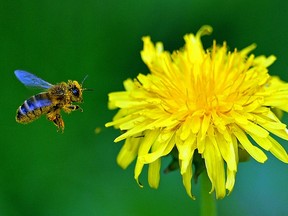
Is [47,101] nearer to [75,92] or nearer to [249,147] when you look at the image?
[75,92]

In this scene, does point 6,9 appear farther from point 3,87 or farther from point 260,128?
point 260,128

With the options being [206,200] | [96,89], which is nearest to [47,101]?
[206,200]

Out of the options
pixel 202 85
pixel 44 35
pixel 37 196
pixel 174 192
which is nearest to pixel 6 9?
pixel 44 35

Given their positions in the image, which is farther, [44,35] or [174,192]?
[44,35]

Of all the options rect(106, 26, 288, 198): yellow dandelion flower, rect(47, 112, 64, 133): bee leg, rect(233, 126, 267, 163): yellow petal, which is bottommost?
rect(233, 126, 267, 163): yellow petal

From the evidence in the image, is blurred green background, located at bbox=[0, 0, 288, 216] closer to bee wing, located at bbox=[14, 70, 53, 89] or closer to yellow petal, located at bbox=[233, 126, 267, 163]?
bee wing, located at bbox=[14, 70, 53, 89]

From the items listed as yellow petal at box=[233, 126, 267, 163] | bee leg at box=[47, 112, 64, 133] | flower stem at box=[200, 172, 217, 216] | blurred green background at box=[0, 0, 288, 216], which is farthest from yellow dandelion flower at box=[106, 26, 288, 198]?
blurred green background at box=[0, 0, 288, 216]
